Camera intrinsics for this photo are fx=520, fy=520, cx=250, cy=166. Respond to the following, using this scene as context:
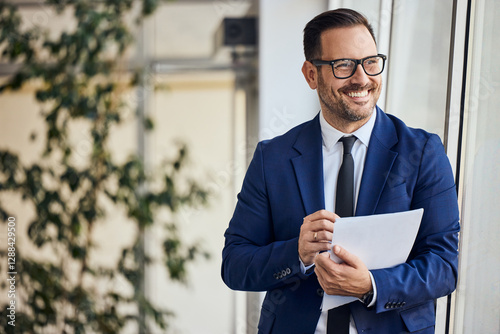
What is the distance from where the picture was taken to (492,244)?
1331 millimetres

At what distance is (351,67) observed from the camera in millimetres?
1188

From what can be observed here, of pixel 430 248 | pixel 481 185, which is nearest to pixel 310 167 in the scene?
pixel 430 248

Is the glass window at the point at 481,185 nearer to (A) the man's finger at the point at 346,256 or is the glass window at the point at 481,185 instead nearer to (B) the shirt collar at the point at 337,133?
(B) the shirt collar at the point at 337,133

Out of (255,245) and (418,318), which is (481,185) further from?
(255,245)

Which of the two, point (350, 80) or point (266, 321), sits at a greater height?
point (350, 80)

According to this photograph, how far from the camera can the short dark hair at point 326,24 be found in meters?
1.21

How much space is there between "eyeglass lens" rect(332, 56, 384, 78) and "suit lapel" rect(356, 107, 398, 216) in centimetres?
15

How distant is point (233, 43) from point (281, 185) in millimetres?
1698

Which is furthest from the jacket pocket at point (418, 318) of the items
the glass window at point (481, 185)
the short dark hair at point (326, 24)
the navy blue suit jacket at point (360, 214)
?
the short dark hair at point (326, 24)

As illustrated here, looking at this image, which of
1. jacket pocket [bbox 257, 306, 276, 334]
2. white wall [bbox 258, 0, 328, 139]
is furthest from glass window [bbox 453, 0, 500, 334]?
white wall [bbox 258, 0, 328, 139]

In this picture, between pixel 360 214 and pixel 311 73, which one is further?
pixel 311 73

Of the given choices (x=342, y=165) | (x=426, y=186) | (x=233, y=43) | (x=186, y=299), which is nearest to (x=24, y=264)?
(x=186, y=299)

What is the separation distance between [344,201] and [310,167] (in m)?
0.12

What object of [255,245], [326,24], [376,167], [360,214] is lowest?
[255,245]
